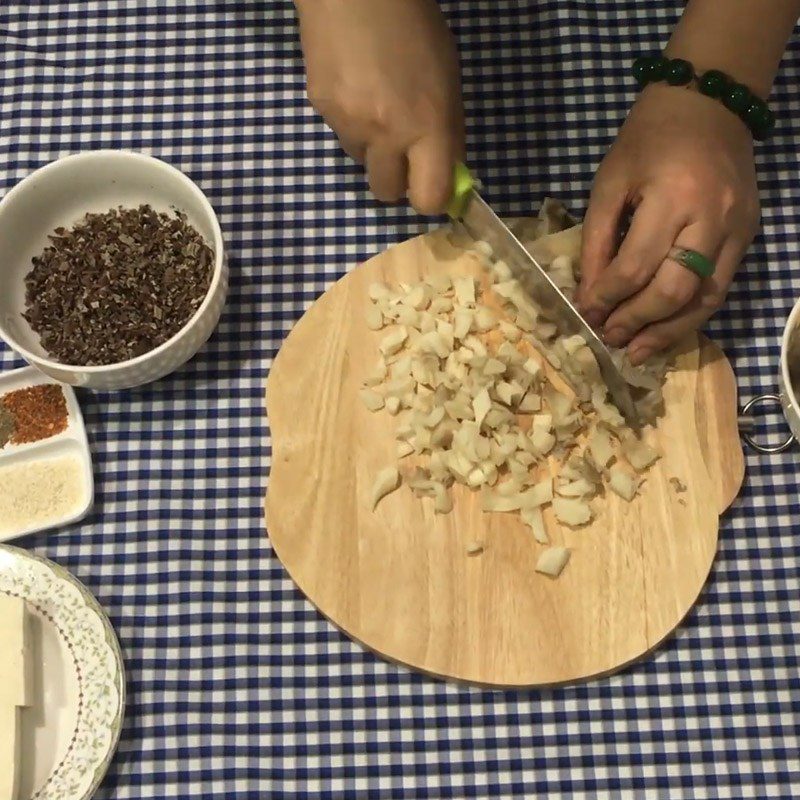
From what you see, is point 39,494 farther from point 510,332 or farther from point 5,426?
point 510,332

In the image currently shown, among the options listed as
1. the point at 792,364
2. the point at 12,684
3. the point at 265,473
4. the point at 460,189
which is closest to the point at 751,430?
the point at 792,364

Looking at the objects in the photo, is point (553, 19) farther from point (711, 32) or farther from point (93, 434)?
point (93, 434)

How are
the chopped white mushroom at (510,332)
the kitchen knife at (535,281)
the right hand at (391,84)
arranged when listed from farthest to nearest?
the chopped white mushroom at (510,332), the kitchen knife at (535,281), the right hand at (391,84)

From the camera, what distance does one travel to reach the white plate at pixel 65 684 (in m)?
0.94

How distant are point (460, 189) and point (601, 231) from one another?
0.15 metres

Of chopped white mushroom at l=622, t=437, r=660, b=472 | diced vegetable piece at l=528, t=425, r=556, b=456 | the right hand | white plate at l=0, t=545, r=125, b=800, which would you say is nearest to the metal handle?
chopped white mushroom at l=622, t=437, r=660, b=472

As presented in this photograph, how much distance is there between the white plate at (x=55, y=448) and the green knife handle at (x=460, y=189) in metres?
0.49

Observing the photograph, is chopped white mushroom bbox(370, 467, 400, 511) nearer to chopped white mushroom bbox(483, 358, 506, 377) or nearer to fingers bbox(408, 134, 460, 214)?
chopped white mushroom bbox(483, 358, 506, 377)

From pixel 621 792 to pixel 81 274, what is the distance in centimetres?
82

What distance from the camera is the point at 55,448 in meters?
1.07

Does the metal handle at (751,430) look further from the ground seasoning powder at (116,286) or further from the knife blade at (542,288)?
the ground seasoning powder at (116,286)

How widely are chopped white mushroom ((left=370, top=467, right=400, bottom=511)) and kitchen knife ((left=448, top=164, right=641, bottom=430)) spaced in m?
0.25

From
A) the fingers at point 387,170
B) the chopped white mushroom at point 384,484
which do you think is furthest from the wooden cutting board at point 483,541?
the fingers at point 387,170

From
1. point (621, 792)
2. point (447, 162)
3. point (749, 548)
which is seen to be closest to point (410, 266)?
point (447, 162)
